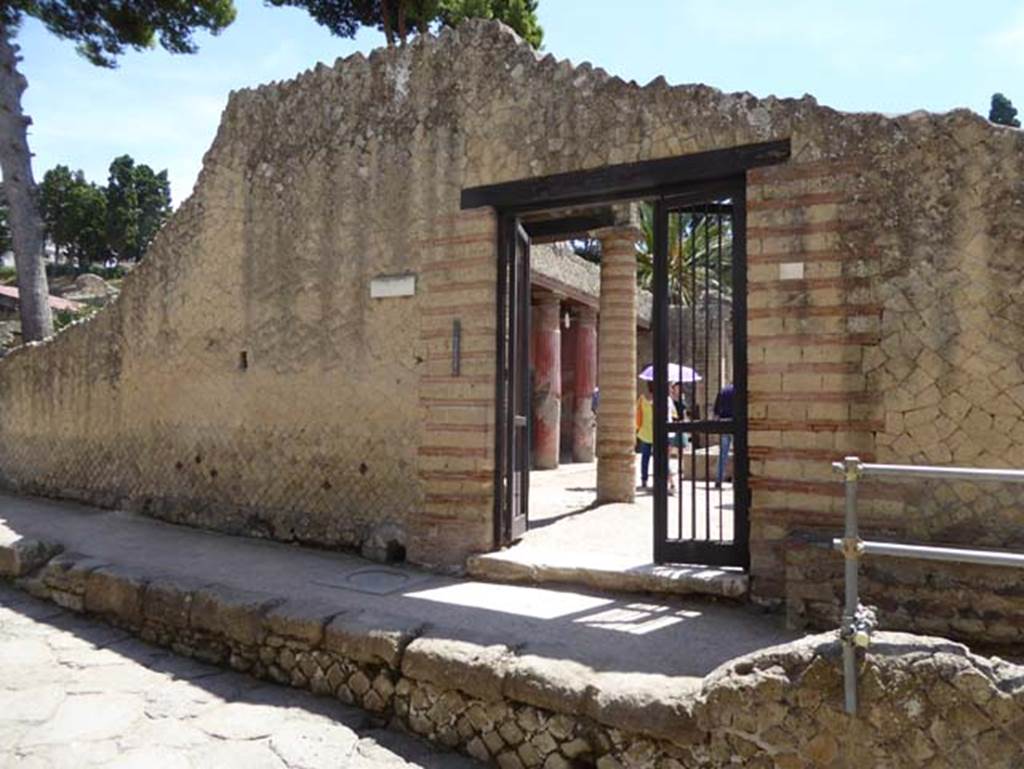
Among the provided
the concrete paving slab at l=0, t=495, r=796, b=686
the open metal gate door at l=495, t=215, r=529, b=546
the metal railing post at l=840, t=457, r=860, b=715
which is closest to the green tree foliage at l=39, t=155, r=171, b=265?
the concrete paving slab at l=0, t=495, r=796, b=686

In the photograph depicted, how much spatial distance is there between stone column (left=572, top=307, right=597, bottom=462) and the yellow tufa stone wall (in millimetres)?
8444

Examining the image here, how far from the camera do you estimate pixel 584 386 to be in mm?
14625

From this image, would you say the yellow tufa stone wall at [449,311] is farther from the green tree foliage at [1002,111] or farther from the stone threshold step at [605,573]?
the green tree foliage at [1002,111]

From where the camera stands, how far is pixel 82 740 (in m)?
3.80

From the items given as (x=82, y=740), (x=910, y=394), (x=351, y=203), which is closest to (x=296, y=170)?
(x=351, y=203)

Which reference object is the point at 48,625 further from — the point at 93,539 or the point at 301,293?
the point at 301,293

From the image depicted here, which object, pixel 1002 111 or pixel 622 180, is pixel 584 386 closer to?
pixel 622 180

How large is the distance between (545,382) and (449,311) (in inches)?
305

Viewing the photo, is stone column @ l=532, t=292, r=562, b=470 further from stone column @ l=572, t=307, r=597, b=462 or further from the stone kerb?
the stone kerb

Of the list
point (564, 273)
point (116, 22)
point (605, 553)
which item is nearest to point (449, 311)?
point (605, 553)

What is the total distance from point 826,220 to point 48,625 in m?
5.67

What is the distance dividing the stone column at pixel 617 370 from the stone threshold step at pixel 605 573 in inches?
128

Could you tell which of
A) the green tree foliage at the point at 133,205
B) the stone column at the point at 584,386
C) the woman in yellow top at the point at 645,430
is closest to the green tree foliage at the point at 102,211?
the green tree foliage at the point at 133,205

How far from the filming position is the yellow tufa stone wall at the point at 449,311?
13.8ft
